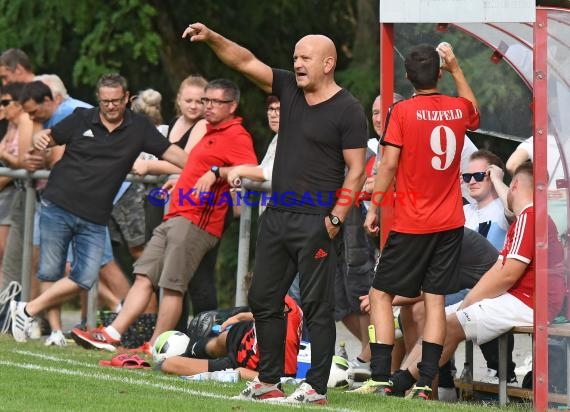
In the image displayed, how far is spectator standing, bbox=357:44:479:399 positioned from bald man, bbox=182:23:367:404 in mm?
635

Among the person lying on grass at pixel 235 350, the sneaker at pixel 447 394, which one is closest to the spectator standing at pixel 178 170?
the person lying on grass at pixel 235 350

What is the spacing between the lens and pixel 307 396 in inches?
339

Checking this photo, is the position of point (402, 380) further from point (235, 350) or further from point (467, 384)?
point (235, 350)

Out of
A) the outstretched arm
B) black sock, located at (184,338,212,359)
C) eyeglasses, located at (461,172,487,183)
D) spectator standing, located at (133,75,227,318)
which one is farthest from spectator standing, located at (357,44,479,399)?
spectator standing, located at (133,75,227,318)

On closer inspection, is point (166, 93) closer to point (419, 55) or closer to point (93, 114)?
point (93, 114)

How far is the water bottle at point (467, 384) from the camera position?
10.1 m

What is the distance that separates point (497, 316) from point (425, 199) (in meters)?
0.86

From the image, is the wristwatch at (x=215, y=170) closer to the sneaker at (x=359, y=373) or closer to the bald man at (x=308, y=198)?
the sneaker at (x=359, y=373)

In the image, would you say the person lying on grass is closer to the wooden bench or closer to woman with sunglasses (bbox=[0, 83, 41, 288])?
the wooden bench

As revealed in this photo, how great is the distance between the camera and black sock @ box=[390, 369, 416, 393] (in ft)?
31.0

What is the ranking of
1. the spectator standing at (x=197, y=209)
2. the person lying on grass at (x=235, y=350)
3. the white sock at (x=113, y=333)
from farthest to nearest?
the white sock at (x=113, y=333) < the spectator standing at (x=197, y=209) < the person lying on grass at (x=235, y=350)

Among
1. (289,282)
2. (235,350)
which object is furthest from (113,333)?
(289,282)

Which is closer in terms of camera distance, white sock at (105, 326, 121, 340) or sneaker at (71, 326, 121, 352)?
sneaker at (71, 326, 121, 352)

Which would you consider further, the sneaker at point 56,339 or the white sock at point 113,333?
the sneaker at point 56,339
